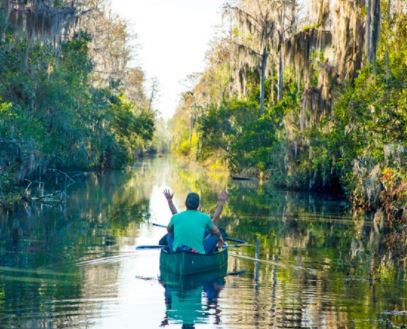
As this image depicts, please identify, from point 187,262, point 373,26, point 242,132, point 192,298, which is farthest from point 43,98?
point 192,298

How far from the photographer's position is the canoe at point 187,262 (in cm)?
1373

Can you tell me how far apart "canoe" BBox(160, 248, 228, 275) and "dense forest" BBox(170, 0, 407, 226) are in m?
9.76

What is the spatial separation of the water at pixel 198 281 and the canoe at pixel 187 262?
298 millimetres

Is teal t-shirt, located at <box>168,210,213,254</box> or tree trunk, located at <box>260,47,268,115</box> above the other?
tree trunk, located at <box>260,47,268,115</box>

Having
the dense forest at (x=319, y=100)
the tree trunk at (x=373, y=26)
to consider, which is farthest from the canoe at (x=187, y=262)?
the tree trunk at (x=373, y=26)

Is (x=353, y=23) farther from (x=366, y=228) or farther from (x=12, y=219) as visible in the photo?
(x=12, y=219)

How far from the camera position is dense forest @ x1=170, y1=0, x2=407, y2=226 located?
25453 millimetres

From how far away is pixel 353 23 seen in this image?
32281mm

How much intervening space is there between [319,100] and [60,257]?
67.3 feet

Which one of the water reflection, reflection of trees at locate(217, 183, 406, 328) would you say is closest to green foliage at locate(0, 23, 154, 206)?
reflection of trees at locate(217, 183, 406, 328)

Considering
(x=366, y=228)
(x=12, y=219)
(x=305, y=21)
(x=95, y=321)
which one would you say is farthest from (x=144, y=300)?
(x=305, y=21)

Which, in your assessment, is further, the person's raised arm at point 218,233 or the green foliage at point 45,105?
the green foliage at point 45,105

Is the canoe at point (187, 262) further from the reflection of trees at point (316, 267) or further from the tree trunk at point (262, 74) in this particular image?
the tree trunk at point (262, 74)

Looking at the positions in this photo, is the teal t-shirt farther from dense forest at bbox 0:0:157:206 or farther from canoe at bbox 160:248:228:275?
dense forest at bbox 0:0:157:206
